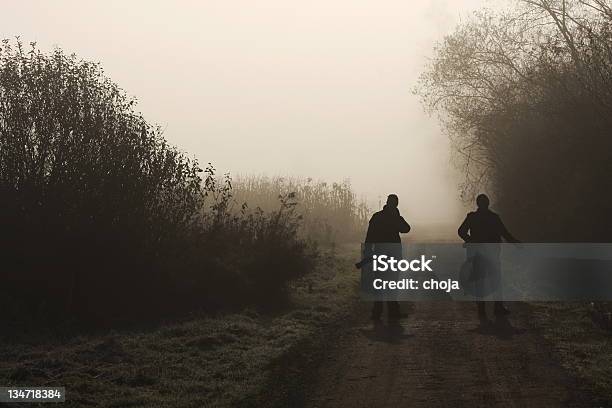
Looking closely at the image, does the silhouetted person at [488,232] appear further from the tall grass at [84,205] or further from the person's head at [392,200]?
the tall grass at [84,205]

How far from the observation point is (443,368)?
11180 mm

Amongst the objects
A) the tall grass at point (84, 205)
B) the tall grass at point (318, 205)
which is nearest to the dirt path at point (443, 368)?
the tall grass at point (84, 205)

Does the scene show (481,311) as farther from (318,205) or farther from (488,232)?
(318,205)

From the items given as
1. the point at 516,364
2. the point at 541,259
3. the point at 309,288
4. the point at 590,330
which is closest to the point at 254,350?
the point at 516,364

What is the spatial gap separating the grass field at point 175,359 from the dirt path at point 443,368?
2.59 ft

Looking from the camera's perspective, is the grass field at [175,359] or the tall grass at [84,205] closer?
the grass field at [175,359]

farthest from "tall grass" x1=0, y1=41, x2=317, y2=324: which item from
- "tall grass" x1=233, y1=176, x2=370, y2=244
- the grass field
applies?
"tall grass" x1=233, y1=176, x2=370, y2=244

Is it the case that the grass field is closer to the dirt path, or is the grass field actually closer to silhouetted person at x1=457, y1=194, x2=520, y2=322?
the dirt path

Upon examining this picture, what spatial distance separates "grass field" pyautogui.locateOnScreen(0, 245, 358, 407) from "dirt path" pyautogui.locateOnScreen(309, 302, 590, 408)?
79cm

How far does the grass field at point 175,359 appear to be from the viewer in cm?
1003

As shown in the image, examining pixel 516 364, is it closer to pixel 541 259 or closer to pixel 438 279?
pixel 438 279

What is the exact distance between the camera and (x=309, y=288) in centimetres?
2181

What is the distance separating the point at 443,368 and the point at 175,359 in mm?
4009

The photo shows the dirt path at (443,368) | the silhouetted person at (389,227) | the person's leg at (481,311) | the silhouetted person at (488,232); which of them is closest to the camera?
Result: the dirt path at (443,368)
